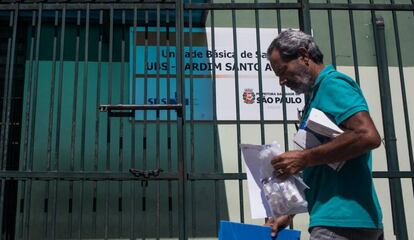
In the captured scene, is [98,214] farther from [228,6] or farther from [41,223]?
[228,6]

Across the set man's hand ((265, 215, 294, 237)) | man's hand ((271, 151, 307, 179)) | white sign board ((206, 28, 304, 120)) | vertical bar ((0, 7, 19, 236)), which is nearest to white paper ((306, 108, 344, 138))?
man's hand ((271, 151, 307, 179))

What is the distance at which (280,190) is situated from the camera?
7.22 ft

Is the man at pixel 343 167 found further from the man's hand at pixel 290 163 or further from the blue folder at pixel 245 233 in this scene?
the blue folder at pixel 245 233

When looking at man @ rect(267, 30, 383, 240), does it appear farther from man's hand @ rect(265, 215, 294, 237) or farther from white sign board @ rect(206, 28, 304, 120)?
white sign board @ rect(206, 28, 304, 120)

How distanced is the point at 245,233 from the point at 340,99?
691 mm

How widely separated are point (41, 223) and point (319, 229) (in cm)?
374

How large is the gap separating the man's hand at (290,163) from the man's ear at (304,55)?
0.43 meters

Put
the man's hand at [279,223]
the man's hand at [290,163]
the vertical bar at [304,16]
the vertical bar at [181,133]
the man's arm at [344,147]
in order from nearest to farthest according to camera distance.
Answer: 1. the man's arm at [344,147]
2. the man's hand at [290,163]
3. the man's hand at [279,223]
4. the vertical bar at [181,133]
5. the vertical bar at [304,16]

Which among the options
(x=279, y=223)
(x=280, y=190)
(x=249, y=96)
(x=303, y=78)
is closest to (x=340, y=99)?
(x=303, y=78)

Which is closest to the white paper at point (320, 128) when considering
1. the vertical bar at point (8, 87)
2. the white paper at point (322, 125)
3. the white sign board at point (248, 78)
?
the white paper at point (322, 125)

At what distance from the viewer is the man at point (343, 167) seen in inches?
80.7

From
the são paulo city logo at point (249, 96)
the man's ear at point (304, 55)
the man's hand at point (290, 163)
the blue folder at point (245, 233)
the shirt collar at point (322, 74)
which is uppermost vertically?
the são paulo city logo at point (249, 96)

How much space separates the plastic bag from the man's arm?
71 millimetres

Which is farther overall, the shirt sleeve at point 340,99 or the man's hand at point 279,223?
the man's hand at point 279,223
